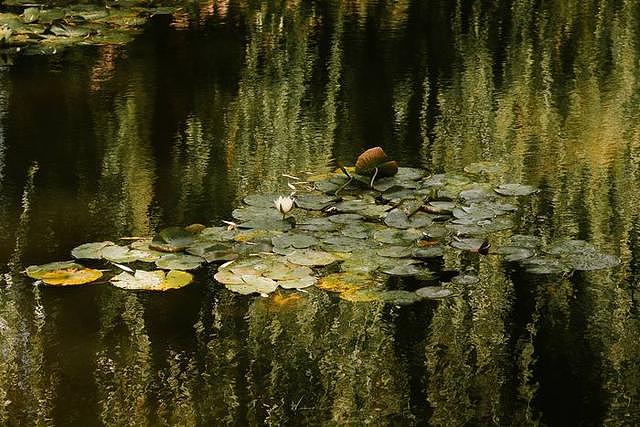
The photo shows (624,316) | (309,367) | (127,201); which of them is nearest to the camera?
(309,367)

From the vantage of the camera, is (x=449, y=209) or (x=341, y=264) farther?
(x=449, y=209)

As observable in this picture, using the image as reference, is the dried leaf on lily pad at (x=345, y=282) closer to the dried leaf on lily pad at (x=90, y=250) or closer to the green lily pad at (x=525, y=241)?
the green lily pad at (x=525, y=241)

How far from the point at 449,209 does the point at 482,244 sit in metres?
0.25

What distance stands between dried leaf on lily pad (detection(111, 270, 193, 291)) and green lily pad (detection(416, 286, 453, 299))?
555mm

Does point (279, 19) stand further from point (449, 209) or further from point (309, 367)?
point (309, 367)

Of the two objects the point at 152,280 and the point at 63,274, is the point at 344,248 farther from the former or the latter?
the point at 63,274

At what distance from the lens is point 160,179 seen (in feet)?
10.8

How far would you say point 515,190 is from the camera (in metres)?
3.10

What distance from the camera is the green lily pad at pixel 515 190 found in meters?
3.08

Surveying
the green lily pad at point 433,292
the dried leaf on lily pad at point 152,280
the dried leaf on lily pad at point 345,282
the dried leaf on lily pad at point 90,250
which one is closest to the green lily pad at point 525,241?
the green lily pad at point 433,292

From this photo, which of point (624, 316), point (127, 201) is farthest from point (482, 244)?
point (127, 201)

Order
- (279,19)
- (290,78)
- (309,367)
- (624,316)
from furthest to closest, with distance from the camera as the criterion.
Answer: (279,19)
(290,78)
(624,316)
(309,367)

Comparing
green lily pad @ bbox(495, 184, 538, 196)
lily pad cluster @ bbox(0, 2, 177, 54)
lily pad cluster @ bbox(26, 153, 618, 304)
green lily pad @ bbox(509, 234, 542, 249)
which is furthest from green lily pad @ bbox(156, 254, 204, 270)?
lily pad cluster @ bbox(0, 2, 177, 54)

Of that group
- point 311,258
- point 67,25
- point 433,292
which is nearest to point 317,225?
point 311,258
